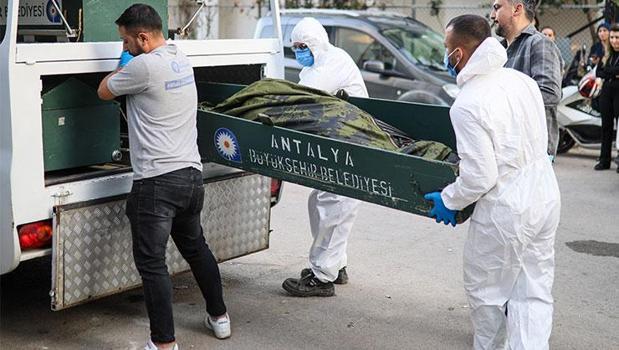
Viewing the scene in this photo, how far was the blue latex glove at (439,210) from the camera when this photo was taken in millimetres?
3691

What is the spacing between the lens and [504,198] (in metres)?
3.73

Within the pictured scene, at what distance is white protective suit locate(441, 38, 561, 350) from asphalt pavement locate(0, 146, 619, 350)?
0.88m

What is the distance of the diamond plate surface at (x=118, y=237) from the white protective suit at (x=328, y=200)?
348 millimetres

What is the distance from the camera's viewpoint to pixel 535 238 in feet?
12.6

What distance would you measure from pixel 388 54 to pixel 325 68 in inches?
235

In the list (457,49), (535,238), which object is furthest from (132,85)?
(535,238)

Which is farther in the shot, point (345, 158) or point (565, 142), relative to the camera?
point (565, 142)

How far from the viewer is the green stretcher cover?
4.28 meters

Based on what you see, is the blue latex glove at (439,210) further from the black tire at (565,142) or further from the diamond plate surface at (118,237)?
the black tire at (565,142)

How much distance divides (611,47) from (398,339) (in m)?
6.55

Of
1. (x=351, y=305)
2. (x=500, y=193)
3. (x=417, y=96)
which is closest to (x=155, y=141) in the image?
(x=500, y=193)

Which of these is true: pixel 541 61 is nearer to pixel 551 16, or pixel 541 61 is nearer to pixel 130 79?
pixel 130 79

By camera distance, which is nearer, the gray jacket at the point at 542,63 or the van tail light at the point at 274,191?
the gray jacket at the point at 542,63

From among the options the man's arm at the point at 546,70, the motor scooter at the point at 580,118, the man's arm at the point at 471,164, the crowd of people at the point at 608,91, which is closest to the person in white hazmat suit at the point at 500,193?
the man's arm at the point at 471,164
